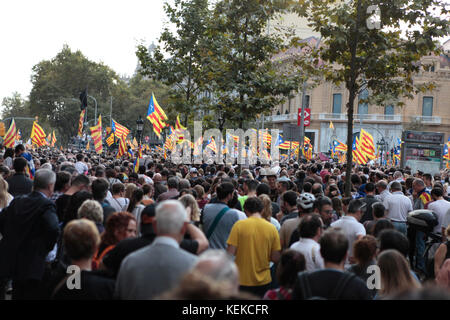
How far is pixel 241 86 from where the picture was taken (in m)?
15.4

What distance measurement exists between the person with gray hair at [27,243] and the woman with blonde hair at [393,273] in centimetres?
320

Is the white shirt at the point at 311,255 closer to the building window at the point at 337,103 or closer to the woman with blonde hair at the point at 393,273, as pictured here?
the woman with blonde hair at the point at 393,273

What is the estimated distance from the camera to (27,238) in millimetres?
5719

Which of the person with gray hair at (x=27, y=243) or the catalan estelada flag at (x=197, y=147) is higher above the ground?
the catalan estelada flag at (x=197, y=147)

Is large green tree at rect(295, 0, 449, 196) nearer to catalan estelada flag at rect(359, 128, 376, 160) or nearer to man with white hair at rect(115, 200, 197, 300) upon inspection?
man with white hair at rect(115, 200, 197, 300)

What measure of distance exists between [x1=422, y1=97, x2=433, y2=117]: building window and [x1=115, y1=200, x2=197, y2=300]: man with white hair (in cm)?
7210

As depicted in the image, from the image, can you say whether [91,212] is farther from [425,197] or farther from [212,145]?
[212,145]

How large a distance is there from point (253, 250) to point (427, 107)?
7006 cm

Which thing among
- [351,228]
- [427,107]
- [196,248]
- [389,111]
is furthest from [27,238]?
[427,107]

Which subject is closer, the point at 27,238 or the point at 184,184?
the point at 27,238

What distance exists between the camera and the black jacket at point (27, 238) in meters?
5.66

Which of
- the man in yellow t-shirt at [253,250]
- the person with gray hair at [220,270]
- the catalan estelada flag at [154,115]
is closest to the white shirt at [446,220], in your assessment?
the man in yellow t-shirt at [253,250]
